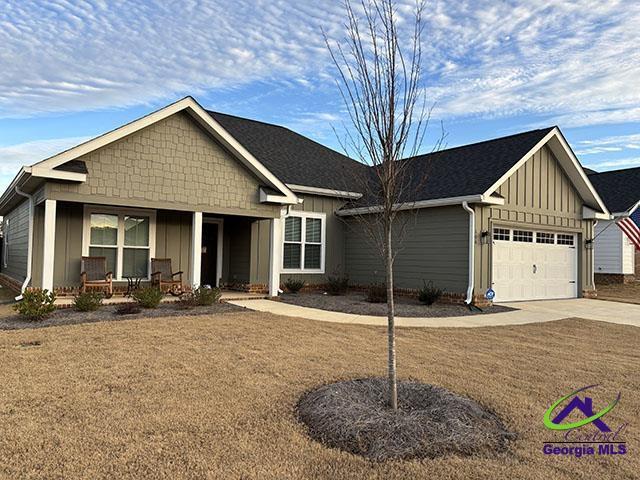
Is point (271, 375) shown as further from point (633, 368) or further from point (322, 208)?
point (322, 208)

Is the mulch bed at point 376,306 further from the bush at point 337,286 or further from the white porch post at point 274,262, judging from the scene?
the bush at point 337,286

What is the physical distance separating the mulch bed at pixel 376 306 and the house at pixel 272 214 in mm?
613

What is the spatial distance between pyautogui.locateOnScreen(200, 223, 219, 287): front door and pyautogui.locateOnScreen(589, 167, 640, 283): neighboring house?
17.0m

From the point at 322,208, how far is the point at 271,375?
10.7m

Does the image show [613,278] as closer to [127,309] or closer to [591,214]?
[591,214]

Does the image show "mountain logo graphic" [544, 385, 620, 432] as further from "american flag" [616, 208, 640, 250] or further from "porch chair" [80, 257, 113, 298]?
"american flag" [616, 208, 640, 250]

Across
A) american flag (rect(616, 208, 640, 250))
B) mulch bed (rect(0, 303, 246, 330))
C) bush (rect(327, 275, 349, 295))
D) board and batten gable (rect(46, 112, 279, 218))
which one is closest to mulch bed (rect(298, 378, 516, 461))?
mulch bed (rect(0, 303, 246, 330))

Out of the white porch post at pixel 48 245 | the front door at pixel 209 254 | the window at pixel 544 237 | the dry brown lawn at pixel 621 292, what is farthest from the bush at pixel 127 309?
the dry brown lawn at pixel 621 292

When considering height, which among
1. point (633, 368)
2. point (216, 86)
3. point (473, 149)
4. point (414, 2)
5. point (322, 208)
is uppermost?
point (216, 86)

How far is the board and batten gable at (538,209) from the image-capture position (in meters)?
12.4

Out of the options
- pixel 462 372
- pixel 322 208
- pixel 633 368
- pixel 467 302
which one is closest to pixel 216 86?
pixel 322 208

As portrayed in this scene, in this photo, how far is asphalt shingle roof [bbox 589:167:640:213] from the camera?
20.9 metres

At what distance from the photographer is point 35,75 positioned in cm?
1473

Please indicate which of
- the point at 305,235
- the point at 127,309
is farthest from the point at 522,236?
the point at 127,309
